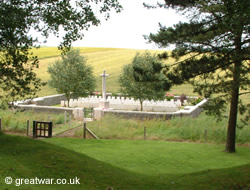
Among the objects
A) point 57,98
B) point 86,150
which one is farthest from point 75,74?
point 86,150

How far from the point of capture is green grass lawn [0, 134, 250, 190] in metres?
7.98

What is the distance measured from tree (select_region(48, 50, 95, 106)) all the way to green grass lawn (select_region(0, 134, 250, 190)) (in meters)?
16.4

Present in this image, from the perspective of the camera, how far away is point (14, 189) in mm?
6785

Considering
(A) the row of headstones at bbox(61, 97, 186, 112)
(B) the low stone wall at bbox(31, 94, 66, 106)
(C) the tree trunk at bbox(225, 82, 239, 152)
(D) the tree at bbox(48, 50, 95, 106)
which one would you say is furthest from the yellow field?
(C) the tree trunk at bbox(225, 82, 239, 152)

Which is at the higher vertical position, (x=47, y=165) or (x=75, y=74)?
(x=75, y=74)

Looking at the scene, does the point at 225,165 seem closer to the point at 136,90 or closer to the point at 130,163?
the point at 130,163

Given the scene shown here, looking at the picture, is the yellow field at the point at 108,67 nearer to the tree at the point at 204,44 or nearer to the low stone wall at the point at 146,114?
the low stone wall at the point at 146,114

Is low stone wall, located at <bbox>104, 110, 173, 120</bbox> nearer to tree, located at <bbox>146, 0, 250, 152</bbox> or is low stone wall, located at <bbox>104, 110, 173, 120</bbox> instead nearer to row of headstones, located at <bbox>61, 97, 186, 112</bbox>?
row of headstones, located at <bbox>61, 97, 186, 112</bbox>

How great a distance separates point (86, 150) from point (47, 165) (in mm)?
5675

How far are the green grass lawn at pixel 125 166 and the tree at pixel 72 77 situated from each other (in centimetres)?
1643

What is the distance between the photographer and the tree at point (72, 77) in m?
30.3

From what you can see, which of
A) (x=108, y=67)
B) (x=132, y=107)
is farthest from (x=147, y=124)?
(x=108, y=67)

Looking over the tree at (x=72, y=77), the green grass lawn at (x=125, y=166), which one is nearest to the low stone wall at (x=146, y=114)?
the green grass lawn at (x=125, y=166)

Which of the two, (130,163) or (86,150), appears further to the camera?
(86,150)
